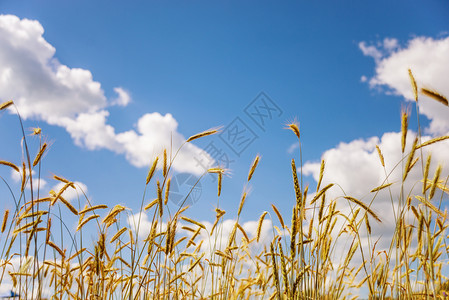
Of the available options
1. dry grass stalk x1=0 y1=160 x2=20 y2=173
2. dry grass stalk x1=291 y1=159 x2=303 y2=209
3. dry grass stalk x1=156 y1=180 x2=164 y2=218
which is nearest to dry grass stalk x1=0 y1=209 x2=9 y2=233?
dry grass stalk x1=0 y1=160 x2=20 y2=173

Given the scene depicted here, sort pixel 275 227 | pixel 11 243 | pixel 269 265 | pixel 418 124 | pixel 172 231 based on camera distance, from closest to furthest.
Answer: pixel 418 124 < pixel 172 231 < pixel 11 243 < pixel 275 227 < pixel 269 265

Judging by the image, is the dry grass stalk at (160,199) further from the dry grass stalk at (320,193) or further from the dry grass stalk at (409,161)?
the dry grass stalk at (409,161)

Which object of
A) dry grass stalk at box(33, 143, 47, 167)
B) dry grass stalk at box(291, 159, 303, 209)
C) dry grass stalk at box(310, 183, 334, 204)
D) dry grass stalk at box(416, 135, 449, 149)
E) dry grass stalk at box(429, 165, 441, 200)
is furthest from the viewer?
dry grass stalk at box(33, 143, 47, 167)

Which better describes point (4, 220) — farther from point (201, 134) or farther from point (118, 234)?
point (201, 134)

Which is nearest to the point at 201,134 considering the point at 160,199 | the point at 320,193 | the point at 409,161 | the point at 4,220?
the point at 160,199

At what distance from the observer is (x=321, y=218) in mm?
3346

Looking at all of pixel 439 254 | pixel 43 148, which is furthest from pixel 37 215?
pixel 439 254

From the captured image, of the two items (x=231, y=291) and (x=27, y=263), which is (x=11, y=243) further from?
(x=231, y=291)

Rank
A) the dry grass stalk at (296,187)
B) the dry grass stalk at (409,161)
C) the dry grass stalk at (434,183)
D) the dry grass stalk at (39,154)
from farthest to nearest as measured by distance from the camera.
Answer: the dry grass stalk at (39,154) → the dry grass stalk at (434,183) → the dry grass stalk at (409,161) → the dry grass stalk at (296,187)

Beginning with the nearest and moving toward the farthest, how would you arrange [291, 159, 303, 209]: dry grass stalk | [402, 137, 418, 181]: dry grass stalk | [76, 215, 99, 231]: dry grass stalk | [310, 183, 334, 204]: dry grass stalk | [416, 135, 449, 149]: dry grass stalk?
[291, 159, 303, 209]: dry grass stalk
[402, 137, 418, 181]: dry grass stalk
[416, 135, 449, 149]: dry grass stalk
[310, 183, 334, 204]: dry grass stalk
[76, 215, 99, 231]: dry grass stalk

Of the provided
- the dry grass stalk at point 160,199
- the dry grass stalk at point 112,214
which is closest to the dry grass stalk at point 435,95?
the dry grass stalk at point 160,199

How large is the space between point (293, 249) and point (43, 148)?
2465 mm

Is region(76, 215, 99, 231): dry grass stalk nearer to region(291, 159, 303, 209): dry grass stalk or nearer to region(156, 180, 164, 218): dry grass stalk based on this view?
region(156, 180, 164, 218): dry grass stalk

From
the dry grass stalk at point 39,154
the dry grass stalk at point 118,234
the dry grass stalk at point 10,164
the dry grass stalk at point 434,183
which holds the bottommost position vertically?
the dry grass stalk at point 118,234
